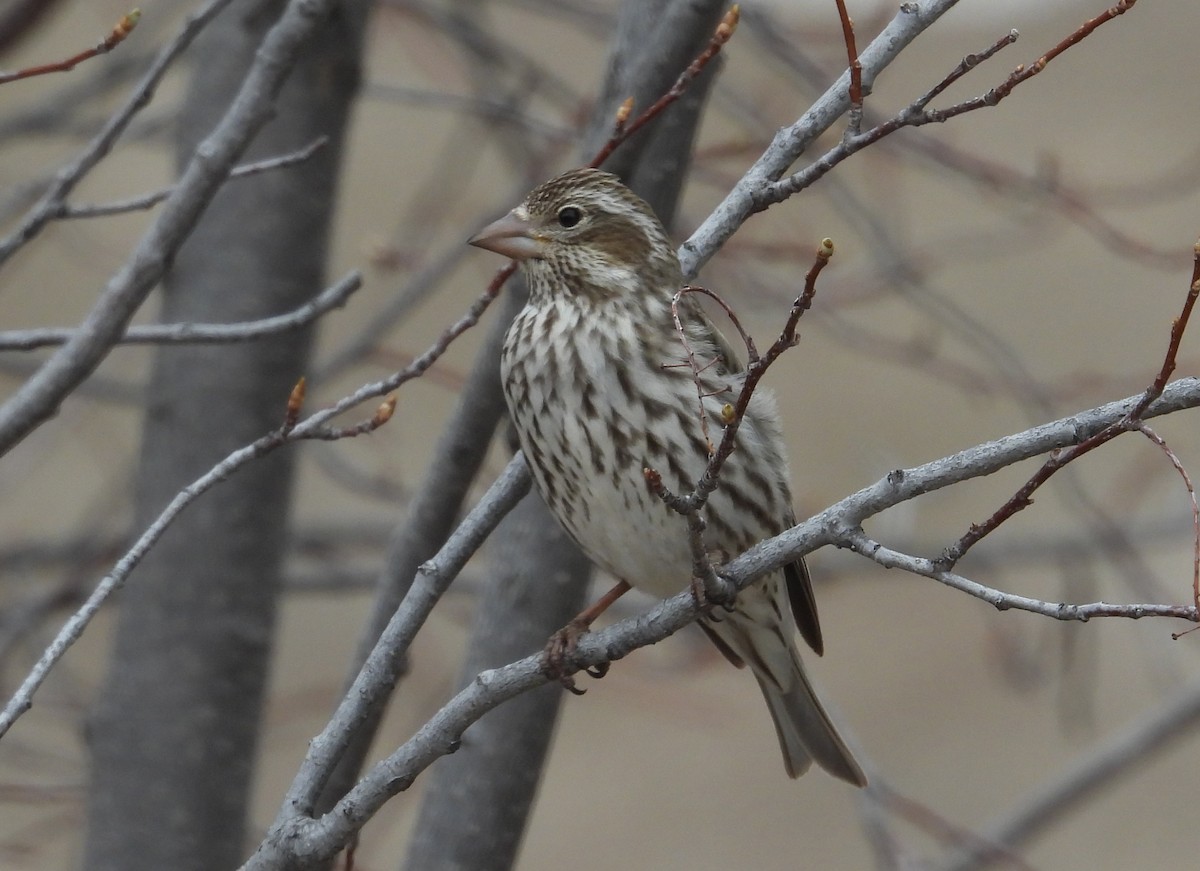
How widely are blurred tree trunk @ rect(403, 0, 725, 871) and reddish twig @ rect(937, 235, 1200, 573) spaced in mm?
1485

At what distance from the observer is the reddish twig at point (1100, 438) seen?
7.74 ft

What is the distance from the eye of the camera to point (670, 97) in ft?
11.0

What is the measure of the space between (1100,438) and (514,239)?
2.09 metres

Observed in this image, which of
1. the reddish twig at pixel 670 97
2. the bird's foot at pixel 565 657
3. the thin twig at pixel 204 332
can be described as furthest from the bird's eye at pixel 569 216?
the bird's foot at pixel 565 657

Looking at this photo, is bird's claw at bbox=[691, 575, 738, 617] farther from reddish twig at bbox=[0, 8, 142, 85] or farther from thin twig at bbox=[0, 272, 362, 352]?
reddish twig at bbox=[0, 8, 142, 85]

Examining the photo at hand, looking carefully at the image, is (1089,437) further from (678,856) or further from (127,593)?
(678,856)

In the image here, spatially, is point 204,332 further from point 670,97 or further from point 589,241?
point 589,241

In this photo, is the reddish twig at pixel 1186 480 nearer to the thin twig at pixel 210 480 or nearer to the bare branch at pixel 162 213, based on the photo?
the thin twig at pixel 210 480

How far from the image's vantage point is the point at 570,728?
14.5 meters

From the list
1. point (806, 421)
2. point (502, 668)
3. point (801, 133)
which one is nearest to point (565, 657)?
point (502, 668)

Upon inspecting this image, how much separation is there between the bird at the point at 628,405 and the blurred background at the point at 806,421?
868 millimetres

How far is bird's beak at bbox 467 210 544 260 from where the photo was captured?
13.8 feet

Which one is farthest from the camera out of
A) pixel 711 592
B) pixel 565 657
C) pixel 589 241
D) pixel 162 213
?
pixel 589 241

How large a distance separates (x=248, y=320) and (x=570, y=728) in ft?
33.3
